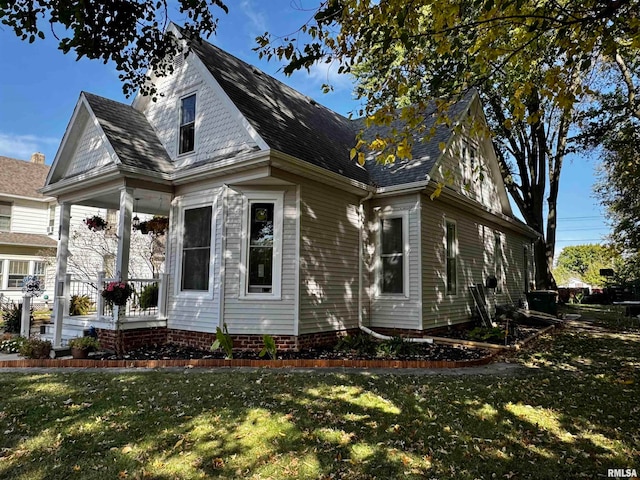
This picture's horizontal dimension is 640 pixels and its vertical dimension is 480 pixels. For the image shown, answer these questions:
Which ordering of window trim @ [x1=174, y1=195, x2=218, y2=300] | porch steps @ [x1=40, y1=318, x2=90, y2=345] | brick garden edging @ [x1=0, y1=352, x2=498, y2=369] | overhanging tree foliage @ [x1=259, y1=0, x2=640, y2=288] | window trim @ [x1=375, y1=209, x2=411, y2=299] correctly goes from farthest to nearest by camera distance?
window trim @ [x1=375, y1=209, x2=411, y2=299]
porch steps @ [x1=40, y1=318, x2=90, y2=345]
window trim @ [x1=174, y1=195, x2=218, y2=300]
brick garden edging @ [x1=0, y1=352, x2=498, y2=369]
overhanging tree foliage @ [x1=259, y1=0, x2=640, y2=288]

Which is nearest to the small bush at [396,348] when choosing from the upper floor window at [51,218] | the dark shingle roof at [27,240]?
the dark shingle roof at [27,240]

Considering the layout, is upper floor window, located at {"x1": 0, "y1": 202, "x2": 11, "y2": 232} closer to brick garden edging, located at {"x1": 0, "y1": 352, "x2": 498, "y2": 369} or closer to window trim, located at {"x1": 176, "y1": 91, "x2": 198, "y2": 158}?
window trim, located at {"x1": 176, "y1": 91, "x2": 198, "y2": 158}

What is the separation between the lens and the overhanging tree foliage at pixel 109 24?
15.2ft

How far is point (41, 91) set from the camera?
65.1 feet

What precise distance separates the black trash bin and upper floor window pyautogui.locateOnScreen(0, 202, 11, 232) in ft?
76.4

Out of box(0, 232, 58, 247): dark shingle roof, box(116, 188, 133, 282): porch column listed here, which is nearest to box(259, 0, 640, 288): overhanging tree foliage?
box(116, 188, 133, 282): porch column

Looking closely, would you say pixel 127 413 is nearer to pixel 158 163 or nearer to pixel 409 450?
pixel 409 450

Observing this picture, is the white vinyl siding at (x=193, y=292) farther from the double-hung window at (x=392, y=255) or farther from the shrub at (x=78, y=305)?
the shrub at (x=78, y=305)

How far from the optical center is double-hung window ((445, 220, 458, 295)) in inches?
427

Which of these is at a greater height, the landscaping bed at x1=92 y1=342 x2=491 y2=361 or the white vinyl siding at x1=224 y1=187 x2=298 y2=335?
the white vinyl siding at x1=224 y1=187 x2=298 y2=335

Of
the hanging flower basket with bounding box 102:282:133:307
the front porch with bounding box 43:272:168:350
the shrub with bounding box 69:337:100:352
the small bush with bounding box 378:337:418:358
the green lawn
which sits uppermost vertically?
the hanging flower basket with bounding box 102:282:133:307

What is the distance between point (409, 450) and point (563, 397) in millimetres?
2881

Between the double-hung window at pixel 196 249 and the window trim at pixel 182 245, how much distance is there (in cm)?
5

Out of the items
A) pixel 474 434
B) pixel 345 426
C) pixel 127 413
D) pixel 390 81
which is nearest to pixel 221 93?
pixel 390 81
